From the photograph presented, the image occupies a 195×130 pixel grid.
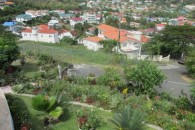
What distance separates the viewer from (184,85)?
17.9m

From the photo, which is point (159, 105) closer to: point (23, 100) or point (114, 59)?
point (23, 100)

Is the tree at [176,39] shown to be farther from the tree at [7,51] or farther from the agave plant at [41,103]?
the agave plant at [41,103]

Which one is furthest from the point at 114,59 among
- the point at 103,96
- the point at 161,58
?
the point at 103,96

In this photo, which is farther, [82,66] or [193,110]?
[82,66]

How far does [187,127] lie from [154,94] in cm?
406

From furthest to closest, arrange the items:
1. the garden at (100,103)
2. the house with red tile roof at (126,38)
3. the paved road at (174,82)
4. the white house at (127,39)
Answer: the house with red tile roof at (126,38)
the white house at (127,39)
the paved road at (174,82)
the garden at (100,103)

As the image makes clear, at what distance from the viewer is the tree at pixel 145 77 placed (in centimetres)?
1352

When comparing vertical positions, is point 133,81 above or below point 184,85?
above

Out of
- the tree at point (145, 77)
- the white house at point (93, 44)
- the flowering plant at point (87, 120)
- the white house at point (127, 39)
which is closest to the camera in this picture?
the flowering plant at point (87, 120)

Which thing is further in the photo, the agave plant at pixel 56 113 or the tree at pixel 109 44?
the tree at pixel 109 44

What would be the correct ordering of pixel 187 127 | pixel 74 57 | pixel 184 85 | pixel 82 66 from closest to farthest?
pixel 187 127 < pixel 184 85 < pixel 82 66 < pixel 74 57

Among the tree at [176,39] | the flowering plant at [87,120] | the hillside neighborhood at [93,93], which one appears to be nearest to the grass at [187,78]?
the hillside neighborhood at [93,93]

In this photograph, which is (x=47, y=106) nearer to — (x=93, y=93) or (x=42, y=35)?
(x=93, y=93)

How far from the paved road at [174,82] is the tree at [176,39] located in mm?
2496
